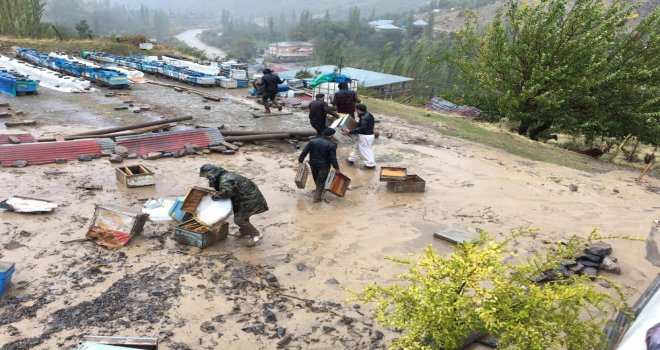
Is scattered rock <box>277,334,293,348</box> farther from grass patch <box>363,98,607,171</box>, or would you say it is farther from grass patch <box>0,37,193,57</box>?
grass patch <box>0,37,193,57</box>

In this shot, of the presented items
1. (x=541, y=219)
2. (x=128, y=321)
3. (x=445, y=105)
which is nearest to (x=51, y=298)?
(x=128, y=321)

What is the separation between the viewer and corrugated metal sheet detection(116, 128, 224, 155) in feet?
34.0

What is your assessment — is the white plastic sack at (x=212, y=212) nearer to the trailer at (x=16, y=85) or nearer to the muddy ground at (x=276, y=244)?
the muddy ground at (x=276, y=244)

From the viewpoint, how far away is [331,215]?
788 centimetres

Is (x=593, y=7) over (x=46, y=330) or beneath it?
over

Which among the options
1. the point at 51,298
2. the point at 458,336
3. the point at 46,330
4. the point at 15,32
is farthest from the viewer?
the point at 15,32

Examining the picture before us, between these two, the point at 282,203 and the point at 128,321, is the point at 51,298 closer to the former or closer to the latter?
the point at 128,321

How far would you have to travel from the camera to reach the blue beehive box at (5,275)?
4766 mm

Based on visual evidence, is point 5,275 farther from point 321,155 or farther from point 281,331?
point 321,155

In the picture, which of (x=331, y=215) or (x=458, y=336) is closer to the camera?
(x=458, y=336)

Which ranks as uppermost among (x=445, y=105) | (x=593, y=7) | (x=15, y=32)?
(x=593, y=7)

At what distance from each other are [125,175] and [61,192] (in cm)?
110

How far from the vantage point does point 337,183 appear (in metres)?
8.47

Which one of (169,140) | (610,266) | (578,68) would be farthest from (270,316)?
(578,68)
